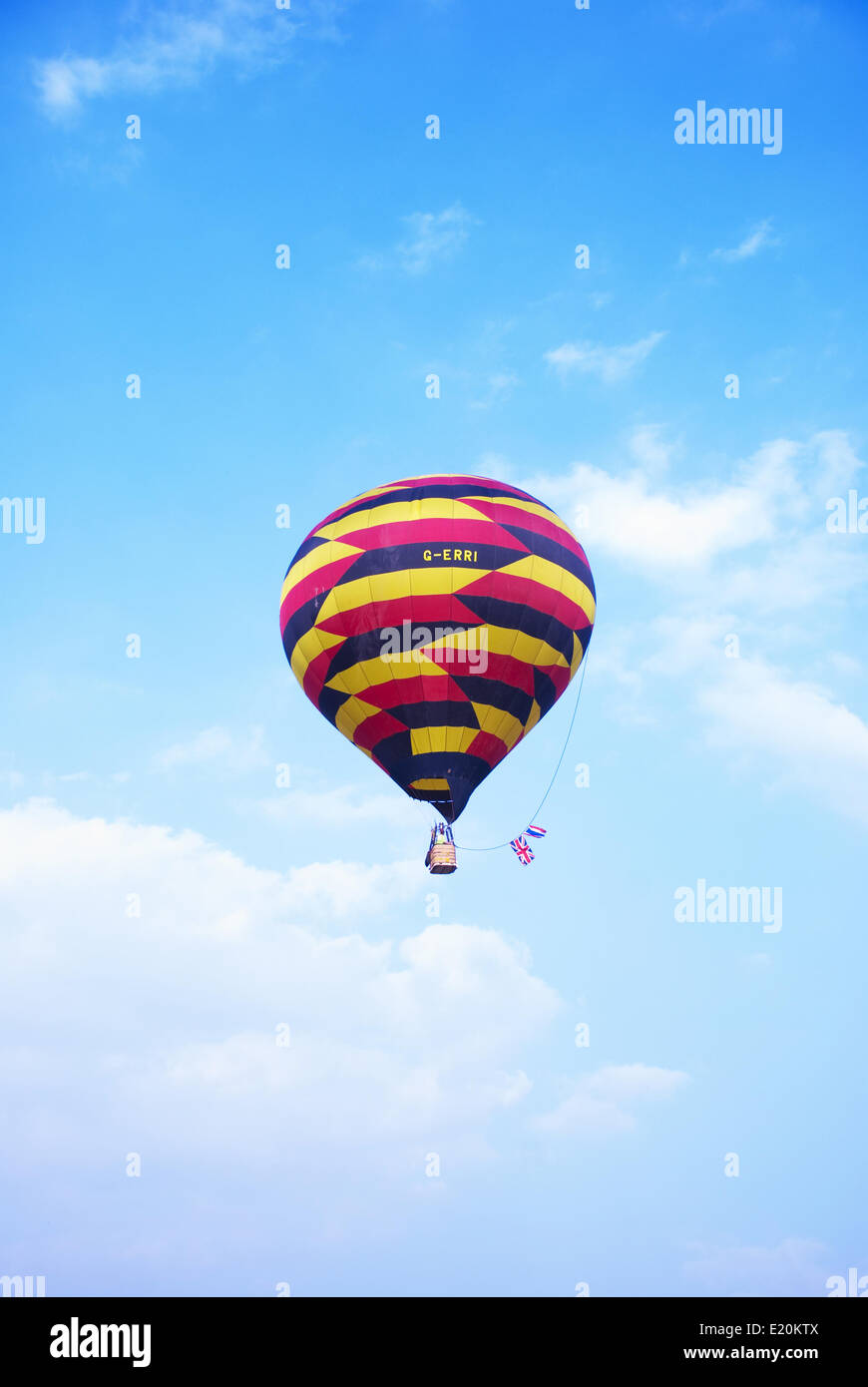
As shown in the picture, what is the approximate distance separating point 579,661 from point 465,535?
462 centimetres

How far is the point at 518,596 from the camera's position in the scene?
33438mm

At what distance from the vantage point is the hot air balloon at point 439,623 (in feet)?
109

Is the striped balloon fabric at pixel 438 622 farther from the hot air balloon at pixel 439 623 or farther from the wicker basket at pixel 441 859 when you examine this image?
the wicker basket at pixel 441 859

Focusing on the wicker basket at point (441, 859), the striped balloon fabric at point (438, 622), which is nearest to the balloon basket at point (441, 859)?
the wicker basket at point (441, 859)

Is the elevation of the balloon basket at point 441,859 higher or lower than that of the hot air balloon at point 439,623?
lower

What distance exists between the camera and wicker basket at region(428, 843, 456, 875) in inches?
1292

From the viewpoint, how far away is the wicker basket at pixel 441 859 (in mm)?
32812

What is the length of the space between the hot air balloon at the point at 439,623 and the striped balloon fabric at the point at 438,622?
0.03 meters

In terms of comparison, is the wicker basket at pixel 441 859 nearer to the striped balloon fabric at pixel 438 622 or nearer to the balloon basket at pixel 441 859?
the balloon basket at pixel 441 859

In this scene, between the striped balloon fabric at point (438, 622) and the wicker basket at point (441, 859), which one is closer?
the wicker basket at point (441, 859)

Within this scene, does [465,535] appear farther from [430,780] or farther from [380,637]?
[430,780]

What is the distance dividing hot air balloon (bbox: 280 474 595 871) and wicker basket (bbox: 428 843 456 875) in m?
0.05

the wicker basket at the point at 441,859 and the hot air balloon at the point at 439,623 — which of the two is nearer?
the wicker basket at the point at 441,859
